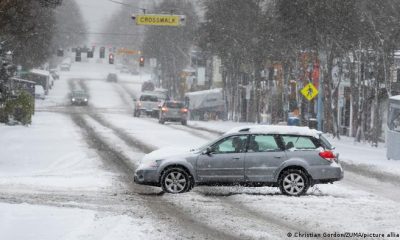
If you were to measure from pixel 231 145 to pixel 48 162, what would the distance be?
994 cm

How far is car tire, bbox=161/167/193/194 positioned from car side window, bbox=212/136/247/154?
0.83m

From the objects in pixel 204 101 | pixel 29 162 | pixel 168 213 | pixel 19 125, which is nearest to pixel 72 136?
pixel 19 125

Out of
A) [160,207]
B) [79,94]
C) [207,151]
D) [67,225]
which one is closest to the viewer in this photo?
[67,225]

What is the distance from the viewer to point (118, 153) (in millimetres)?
30578

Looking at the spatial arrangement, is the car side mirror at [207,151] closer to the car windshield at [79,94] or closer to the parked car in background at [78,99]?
the parked car in background at [78,99]

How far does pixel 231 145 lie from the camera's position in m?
18.4

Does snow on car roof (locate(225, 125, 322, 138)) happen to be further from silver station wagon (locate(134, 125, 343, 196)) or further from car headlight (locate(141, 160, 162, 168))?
car headlight (locate(141, 160, 162, 168))

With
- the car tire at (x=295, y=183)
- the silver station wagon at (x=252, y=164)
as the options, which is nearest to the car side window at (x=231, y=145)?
the silver station wagon at (x=252, y=164)

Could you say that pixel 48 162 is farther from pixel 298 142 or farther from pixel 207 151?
pixel 298 142

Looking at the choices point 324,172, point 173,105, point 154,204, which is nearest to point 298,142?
point 324,172

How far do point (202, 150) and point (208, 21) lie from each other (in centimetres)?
4837

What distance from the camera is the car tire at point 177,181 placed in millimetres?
18234

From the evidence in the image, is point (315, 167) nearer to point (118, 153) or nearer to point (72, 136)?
point (118, 153)

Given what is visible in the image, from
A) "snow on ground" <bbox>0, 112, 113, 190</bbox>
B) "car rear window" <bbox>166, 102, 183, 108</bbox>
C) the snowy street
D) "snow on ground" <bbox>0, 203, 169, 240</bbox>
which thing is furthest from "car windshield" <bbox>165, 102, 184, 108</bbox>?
"snow on ground" <bbox>0, 203, 169, 240</bbox>
